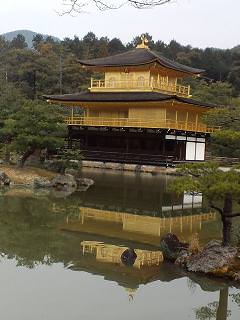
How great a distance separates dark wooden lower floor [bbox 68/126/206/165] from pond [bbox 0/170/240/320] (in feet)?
46.0

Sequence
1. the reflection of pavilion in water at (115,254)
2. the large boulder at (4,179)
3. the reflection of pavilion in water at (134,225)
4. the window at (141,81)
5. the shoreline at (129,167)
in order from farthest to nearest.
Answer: the window at (141,81), the shoreline at (129,167), the large boulder at (4,179), the reflection of pavilion in water at (134,225), the reflection of pavilion in water at (115,254)

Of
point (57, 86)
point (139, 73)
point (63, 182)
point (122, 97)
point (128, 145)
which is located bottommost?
point (63, 182)

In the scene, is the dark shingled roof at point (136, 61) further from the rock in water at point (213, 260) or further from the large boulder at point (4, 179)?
the rock in water at point (213, 260)

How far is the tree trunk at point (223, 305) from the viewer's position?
788cm

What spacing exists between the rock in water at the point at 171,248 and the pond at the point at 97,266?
22 cm

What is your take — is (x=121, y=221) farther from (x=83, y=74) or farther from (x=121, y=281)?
(x=83, y=74)

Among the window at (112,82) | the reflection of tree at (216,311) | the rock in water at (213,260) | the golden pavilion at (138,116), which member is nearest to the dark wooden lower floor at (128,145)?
the golden pavilion at (138,116)

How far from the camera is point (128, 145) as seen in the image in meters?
33.5

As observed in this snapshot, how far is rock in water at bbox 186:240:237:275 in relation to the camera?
9430 millimetres

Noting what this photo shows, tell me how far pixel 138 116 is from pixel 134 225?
19.5 metres

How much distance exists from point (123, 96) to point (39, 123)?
12.1 metres

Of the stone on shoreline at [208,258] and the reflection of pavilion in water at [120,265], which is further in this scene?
the stone on shoreline at [208,258]

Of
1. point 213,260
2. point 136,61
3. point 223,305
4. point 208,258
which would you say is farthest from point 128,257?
point 136,61

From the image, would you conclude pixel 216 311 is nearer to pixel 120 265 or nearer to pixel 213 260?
pixel 213 260
